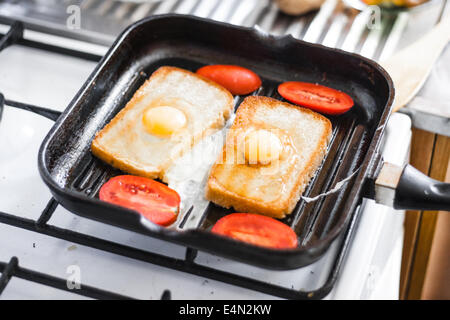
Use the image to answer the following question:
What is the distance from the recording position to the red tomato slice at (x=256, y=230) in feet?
3.45

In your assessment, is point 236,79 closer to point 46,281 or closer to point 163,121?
point 163,121

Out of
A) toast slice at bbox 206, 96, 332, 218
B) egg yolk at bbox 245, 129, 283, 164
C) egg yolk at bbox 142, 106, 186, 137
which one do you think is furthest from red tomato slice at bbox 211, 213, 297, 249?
egg yolk at bbox 142, 106, 186, 137

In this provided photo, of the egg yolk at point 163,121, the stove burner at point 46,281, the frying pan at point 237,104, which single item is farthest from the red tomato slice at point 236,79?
the stove burner at point 46,281

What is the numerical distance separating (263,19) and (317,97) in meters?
0.55

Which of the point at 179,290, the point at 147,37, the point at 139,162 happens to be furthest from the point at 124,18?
the point at 179,290

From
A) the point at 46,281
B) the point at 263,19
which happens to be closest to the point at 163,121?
the point at 46,281

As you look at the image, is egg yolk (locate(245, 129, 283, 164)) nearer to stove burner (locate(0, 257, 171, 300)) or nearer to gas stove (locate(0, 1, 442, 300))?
gas stove (locate(0, 1, 442, 300))

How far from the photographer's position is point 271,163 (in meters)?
1.21

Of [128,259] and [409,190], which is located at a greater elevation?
[409,190]

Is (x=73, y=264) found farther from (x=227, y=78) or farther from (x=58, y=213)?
(x=227, y=78)

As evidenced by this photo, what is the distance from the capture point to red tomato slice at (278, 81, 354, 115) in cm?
134

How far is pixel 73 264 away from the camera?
1118 millimetres

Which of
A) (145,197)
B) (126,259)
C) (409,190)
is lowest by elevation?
(126,259)

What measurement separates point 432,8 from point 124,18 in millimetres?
1032
